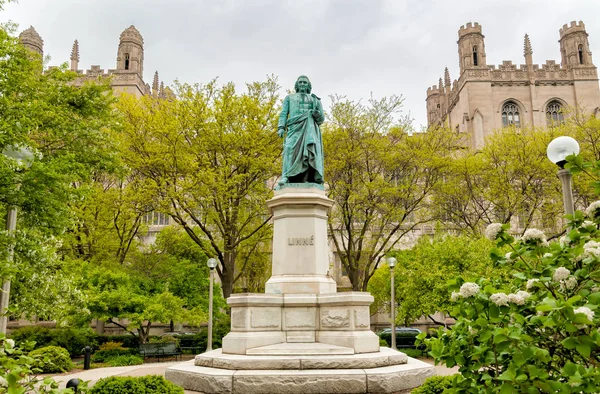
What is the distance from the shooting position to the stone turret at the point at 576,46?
5888 centimetres

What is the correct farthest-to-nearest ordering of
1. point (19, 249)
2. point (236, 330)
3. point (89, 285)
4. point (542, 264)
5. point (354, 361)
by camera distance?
point (89, 285), point (19, 249), point (236, 330), point (354, 361), point (542, 264)

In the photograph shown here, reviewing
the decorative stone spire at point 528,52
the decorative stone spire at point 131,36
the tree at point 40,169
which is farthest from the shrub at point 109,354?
the decorative stone spire at point 528,52

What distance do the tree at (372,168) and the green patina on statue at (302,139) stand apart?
511 inches

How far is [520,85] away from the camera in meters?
58.8

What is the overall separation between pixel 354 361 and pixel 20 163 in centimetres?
844

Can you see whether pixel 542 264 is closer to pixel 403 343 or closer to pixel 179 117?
pixel 179 117

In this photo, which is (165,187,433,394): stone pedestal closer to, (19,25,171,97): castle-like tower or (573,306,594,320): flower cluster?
(573,306,594,320): flower cluster

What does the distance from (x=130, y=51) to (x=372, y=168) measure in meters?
40.8

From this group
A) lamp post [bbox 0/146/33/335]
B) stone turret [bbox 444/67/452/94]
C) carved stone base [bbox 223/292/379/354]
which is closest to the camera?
carved stone base [bbox 223/292/379/354]

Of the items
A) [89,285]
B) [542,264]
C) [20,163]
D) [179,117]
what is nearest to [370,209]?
[179,117]

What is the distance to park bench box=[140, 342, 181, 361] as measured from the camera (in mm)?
23031

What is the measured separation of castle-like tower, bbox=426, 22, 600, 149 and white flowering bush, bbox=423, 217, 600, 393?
55.8m

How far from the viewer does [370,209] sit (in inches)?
1089

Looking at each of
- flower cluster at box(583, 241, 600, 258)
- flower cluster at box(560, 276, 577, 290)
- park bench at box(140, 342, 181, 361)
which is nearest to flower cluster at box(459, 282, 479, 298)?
flower cluster at box(560, 276, 577, 290)
